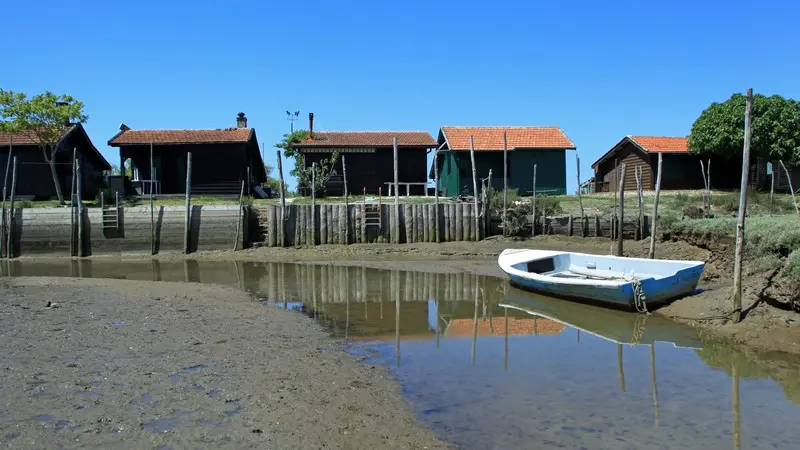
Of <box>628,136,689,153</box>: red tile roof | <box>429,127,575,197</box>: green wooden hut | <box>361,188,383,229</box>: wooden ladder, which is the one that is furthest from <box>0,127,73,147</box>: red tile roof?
<box>628,136,689,153</box>: red tile roof

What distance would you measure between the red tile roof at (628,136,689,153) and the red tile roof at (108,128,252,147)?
20.7m

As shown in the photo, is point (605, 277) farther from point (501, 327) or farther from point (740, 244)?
point (740, 244)

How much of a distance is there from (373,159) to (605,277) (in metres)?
18.8

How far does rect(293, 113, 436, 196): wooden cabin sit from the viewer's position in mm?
30969

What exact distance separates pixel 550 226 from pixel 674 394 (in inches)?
631

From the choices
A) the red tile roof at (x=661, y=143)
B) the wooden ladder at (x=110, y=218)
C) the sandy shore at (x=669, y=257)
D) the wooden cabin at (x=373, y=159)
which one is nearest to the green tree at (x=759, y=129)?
the red tile roof at (x=661, y=143)

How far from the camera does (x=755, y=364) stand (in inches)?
327

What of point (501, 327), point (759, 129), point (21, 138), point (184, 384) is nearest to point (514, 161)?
point (759, 129)

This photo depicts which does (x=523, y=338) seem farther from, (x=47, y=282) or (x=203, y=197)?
(x=203, y=197)

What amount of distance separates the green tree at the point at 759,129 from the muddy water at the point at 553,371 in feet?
71.6

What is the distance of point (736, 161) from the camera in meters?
33.2

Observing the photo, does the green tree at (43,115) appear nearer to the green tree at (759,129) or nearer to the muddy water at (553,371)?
the muddy water at (553,371)

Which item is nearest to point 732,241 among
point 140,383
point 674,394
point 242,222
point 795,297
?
point 795,297

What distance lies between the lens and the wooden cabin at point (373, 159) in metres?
31.0
